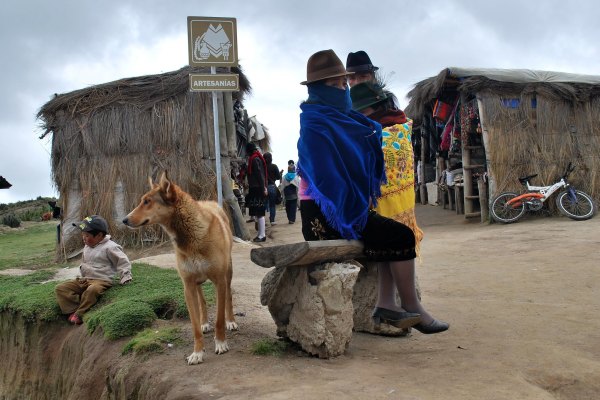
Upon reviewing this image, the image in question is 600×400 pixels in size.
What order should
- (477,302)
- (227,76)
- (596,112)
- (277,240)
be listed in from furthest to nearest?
(596,112) → (277,240) → (227,76) → (477,302)

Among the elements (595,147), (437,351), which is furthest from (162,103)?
(595,147)

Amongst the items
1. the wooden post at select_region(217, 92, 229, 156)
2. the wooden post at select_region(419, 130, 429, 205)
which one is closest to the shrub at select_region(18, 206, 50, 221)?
the wooden post at select_region(419, 130, 429, 205)

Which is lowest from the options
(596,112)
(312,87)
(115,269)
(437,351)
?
(437,351)

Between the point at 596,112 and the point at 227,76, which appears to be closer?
the point at 227,76

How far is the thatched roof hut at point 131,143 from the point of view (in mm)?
10805

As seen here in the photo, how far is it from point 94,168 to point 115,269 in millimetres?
5522

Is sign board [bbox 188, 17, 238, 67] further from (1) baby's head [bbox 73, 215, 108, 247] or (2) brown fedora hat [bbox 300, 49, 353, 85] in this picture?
(2) brown fedora hat [bbox 300, 49, 353, 85]

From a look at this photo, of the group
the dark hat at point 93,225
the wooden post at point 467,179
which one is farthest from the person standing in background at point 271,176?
the dark hat at point 93,225

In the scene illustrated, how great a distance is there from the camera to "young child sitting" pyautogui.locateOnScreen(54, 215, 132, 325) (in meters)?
5.58

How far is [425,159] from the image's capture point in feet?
61.5

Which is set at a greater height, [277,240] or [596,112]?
[596,112]

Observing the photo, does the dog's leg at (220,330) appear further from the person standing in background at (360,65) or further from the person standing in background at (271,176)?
the person standing in background at (271,176)

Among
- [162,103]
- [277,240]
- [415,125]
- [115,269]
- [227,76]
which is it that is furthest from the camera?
[415,125]

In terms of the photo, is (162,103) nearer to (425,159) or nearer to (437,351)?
(437,351)
